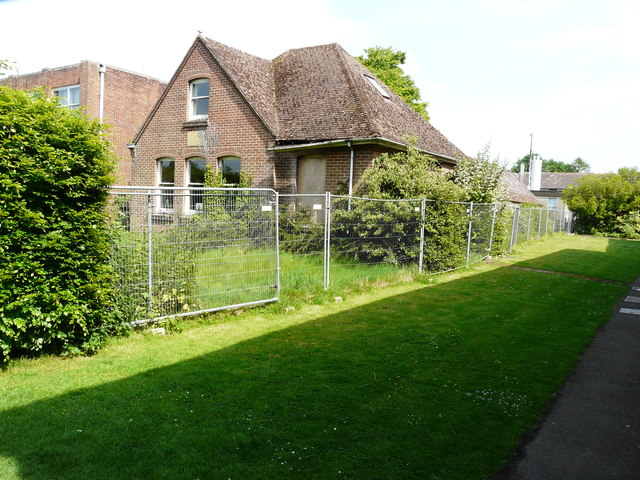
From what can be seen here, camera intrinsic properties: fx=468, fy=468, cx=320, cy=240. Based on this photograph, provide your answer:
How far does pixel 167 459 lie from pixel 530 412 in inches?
131

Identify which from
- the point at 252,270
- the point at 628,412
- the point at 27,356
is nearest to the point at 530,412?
the point at 628,412

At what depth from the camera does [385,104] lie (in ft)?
60.6

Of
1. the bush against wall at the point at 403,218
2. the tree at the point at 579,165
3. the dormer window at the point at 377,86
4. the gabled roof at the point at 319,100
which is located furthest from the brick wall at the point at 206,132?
the tree at the point at 579,165

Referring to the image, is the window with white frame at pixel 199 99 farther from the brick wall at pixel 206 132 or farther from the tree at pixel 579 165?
the tree at pixel 579 165

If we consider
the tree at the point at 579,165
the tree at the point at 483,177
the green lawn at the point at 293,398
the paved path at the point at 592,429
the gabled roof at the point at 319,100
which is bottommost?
the paved path at the point at 592,429

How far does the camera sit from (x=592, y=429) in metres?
4.23

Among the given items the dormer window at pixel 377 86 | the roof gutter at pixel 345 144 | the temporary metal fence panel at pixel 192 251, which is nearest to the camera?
the temporary metal fence panel at pixel 192 251

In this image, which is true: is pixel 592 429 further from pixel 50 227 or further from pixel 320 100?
pixel 320 100

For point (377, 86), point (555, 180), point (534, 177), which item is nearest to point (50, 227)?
point (377, 86)

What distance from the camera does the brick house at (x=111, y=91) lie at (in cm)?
2962

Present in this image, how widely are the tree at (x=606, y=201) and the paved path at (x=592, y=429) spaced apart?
37.7 m

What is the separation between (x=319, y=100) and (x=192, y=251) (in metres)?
11.4

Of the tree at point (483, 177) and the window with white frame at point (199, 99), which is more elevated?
the window with white frame at point (199, 99)

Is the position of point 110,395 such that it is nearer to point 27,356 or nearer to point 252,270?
point 27,356
